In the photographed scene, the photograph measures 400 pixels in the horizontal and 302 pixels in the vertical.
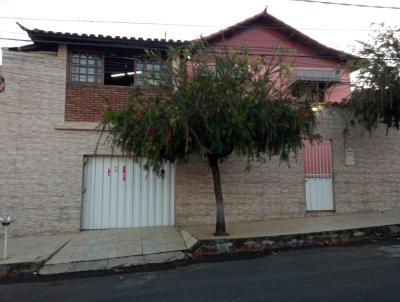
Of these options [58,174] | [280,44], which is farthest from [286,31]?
[58,174]

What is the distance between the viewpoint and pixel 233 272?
21.5ft

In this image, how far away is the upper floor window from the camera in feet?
36.5

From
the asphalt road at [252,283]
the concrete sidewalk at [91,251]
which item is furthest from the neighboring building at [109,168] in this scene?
the asphalt road at [252,283]

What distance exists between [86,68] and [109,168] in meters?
3.26

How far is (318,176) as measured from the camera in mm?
12078

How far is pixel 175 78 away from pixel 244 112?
190cm

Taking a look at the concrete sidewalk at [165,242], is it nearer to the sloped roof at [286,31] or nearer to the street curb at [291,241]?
the street curb at [291,241]

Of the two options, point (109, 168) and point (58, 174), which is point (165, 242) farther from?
point (58, 174)

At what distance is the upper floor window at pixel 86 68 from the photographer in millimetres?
11133

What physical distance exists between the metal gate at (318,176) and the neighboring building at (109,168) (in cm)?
3


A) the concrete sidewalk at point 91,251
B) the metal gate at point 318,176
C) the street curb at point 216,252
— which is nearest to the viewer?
the street curb at point 216,252

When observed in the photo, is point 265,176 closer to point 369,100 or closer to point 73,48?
point 369,100

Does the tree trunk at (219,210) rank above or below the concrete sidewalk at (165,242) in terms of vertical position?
above

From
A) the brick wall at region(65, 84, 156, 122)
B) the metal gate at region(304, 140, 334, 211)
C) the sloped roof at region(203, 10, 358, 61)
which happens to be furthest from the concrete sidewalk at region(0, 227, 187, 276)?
the sloped roof at region(203, 10, 358, 61)
